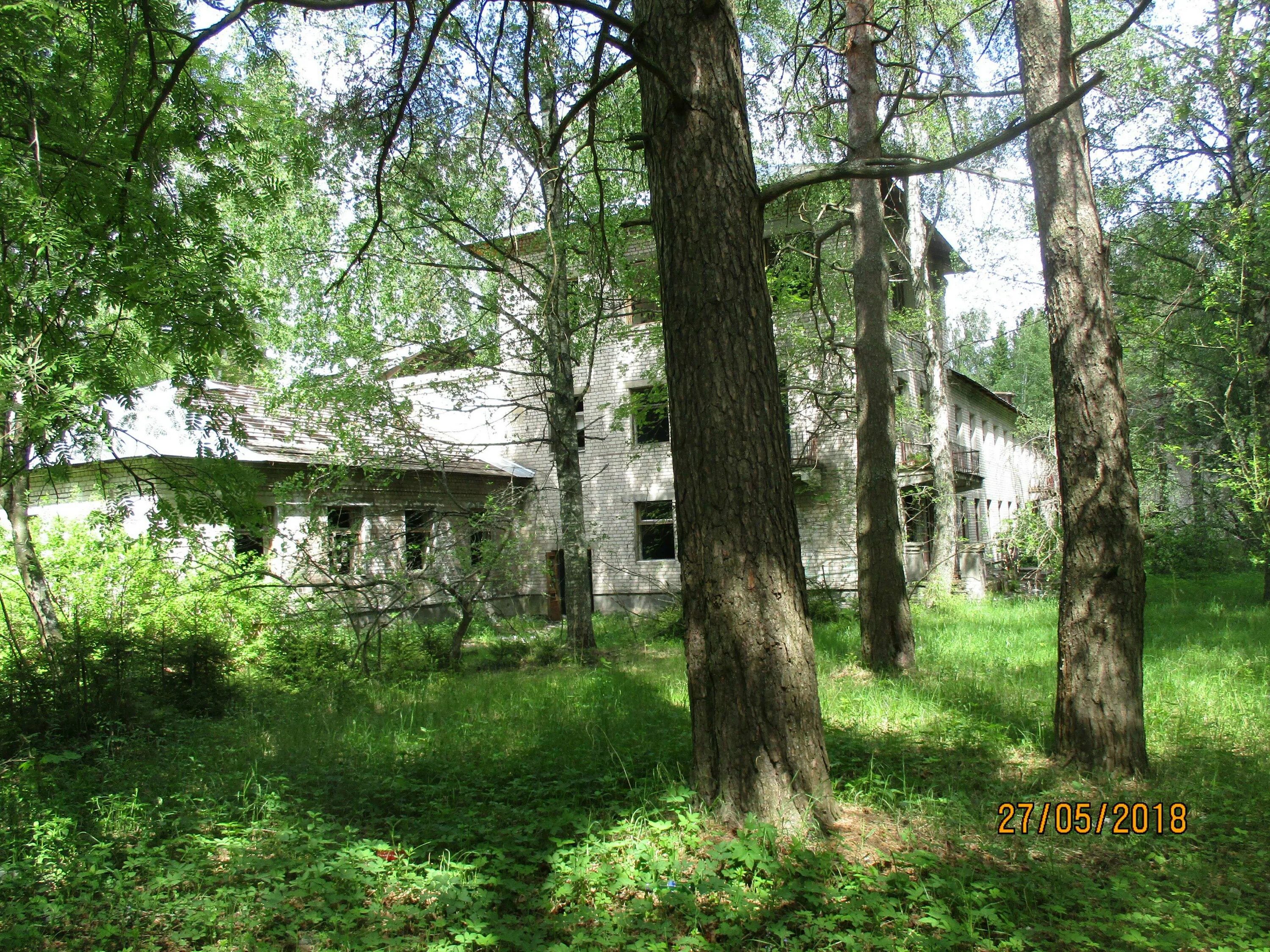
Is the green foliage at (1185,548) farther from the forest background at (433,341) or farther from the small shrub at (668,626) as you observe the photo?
the small shrub at (668,626)

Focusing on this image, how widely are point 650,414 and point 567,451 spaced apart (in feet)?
24.6

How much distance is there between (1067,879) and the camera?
12.1 feet

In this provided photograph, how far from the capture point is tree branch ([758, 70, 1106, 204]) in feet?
10.8

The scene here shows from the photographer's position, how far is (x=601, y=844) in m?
3.89

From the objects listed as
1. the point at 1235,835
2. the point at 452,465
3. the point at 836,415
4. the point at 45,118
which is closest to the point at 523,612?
the point at 452,465

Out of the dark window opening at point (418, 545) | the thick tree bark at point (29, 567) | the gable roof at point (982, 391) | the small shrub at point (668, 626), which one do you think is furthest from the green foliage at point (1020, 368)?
the thick tree bark at point (29, 567)

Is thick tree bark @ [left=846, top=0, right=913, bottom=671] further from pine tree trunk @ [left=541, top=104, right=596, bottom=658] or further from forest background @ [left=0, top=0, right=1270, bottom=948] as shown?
pine tree trunk @ [left=541, top=104, right=596, bottom=658]

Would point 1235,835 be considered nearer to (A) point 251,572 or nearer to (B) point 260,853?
(B) point 260,853

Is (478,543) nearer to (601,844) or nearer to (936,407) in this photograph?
(601,844)

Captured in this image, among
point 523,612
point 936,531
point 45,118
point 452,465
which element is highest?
point 45,118

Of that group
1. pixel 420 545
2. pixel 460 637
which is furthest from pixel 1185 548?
pixel 420 545

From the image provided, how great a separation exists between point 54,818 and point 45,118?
4.65 meters

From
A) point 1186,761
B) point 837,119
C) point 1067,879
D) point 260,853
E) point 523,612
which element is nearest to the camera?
point 1067,879
